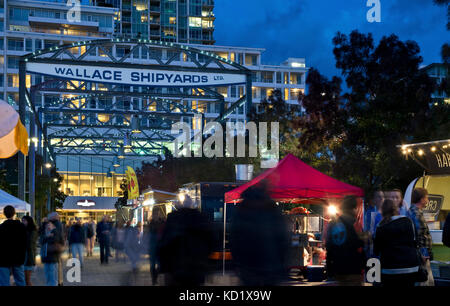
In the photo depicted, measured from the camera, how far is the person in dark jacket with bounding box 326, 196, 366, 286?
25.5 ft

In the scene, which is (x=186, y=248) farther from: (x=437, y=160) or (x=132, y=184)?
(x=132, y=184)

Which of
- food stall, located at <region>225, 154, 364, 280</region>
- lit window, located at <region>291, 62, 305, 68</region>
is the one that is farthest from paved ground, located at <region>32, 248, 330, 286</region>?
lit window, located at <region>291, 62, 305, 68</region>

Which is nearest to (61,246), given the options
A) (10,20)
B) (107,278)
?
(107,278)

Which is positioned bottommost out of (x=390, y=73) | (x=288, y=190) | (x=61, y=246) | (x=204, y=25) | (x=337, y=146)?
(x=61, y=246)

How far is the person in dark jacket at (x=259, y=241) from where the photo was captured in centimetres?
729

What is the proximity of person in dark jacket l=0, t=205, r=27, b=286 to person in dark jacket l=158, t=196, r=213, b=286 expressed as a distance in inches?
109

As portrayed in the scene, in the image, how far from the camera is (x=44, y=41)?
97.2 metres

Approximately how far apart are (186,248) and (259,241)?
96 cm

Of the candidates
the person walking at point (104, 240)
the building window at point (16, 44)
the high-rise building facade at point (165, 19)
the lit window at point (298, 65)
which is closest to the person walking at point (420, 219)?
the person walking at point (104, 240)

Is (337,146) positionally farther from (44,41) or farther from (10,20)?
(10,20)

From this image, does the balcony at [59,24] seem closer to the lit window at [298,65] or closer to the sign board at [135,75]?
the lit window at [298,65]

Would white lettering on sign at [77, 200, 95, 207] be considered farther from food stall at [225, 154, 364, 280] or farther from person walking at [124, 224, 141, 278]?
food stall at [225, 154, 364, 280]

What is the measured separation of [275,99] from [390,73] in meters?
11.9

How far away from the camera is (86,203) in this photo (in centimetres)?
6075
